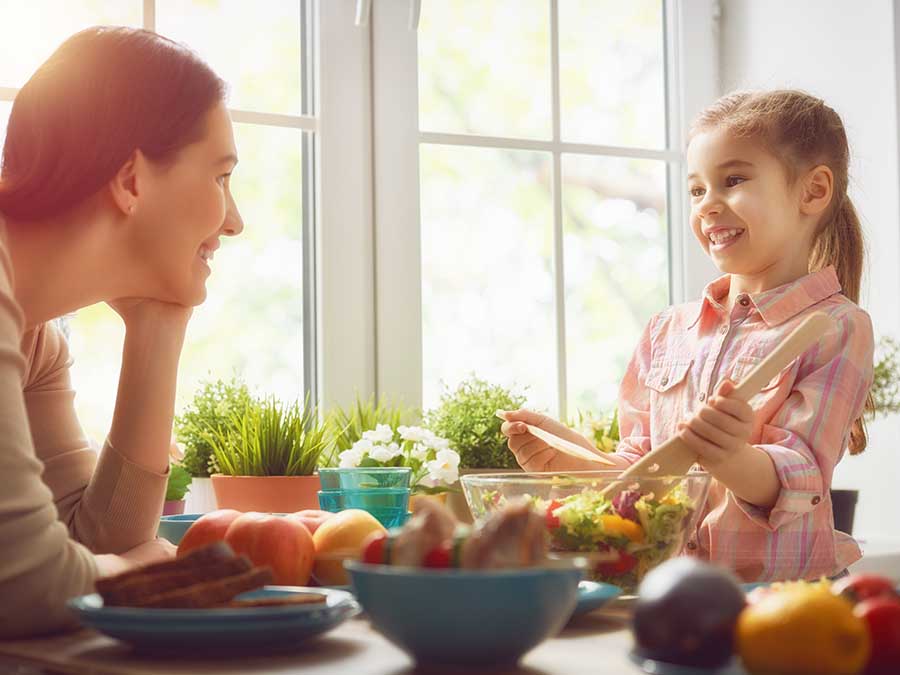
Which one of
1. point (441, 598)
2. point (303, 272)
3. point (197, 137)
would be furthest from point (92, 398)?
point (441, 598)

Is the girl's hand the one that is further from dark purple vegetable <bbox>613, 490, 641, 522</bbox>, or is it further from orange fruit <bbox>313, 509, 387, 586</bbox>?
orange fruit <bbox>313, 509, 387, 586</bbox>

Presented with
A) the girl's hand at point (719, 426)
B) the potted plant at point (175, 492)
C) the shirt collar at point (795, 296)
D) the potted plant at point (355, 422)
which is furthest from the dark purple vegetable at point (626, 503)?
the potted plant at point (355, 422)

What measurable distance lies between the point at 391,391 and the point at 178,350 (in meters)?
0.81

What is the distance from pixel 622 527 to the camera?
41.2 inches

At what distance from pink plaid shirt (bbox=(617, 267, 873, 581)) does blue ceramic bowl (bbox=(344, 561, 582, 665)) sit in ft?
2.78

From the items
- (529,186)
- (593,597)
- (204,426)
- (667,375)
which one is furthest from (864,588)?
(529,186)

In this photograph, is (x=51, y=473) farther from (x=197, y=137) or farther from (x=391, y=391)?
(x=391, y=391)

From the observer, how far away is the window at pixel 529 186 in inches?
87.2

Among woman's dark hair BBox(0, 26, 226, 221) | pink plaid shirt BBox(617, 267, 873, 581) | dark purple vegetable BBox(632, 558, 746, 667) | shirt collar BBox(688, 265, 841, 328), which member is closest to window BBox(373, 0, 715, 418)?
pink plaid shirt BBox(617, 267, 873, 581)

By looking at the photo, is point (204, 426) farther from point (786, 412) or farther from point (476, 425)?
point (786, 412)

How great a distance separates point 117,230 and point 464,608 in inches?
30.9

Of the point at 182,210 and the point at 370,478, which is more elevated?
the point at 182,210

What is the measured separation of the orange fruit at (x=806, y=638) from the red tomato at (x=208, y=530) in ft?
1.83

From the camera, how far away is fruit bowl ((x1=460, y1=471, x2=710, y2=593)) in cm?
104
